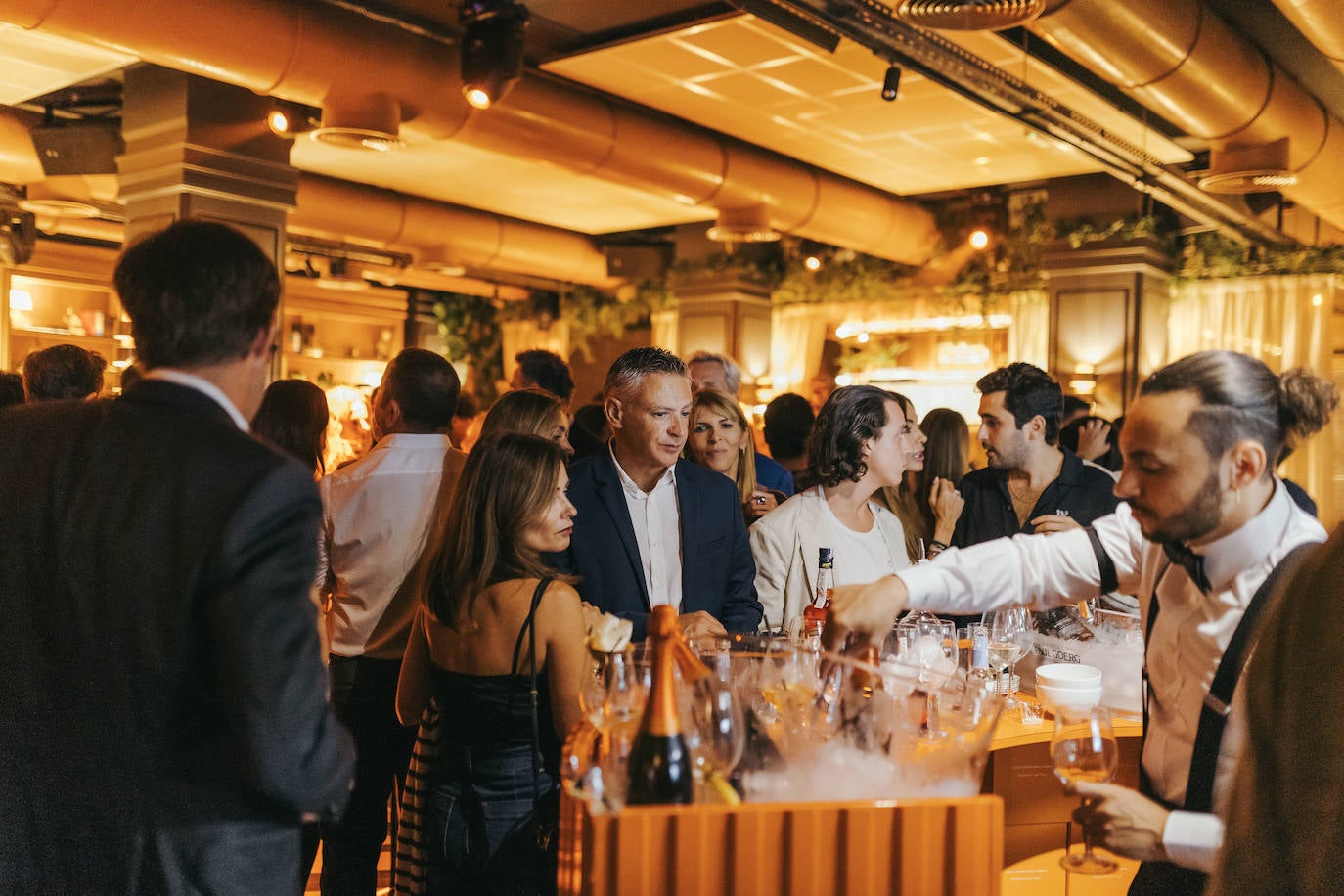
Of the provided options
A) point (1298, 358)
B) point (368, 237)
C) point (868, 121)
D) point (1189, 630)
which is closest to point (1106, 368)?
point (1298, 358)

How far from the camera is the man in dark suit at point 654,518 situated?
296 cm

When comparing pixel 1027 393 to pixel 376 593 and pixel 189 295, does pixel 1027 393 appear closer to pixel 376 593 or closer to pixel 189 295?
pixel 376 593

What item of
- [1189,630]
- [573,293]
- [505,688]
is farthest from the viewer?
[573,293]

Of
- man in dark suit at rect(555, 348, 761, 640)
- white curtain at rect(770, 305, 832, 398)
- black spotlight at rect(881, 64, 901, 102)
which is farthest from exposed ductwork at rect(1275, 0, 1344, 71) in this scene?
white curtain at rect(770, 305, 832, 398)

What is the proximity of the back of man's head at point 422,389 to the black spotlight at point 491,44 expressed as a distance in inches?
88.5

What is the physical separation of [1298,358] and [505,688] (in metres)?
9.17

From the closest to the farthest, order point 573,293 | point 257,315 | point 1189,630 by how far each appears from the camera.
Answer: point 257,315 < point 1189,630 < point 573,293

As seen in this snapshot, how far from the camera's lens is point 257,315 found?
154 centimetres

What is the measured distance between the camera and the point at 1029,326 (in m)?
10.2

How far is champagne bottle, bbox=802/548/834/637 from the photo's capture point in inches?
109

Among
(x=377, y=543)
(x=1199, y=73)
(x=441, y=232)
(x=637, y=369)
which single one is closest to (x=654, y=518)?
(x=637, y=369)

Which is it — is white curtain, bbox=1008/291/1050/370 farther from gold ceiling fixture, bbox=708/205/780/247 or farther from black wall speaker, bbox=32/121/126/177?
black wall speaker, bbox=32/121/126/177

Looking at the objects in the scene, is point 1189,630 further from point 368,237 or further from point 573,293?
point 573,293

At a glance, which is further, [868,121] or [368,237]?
[368,237]
